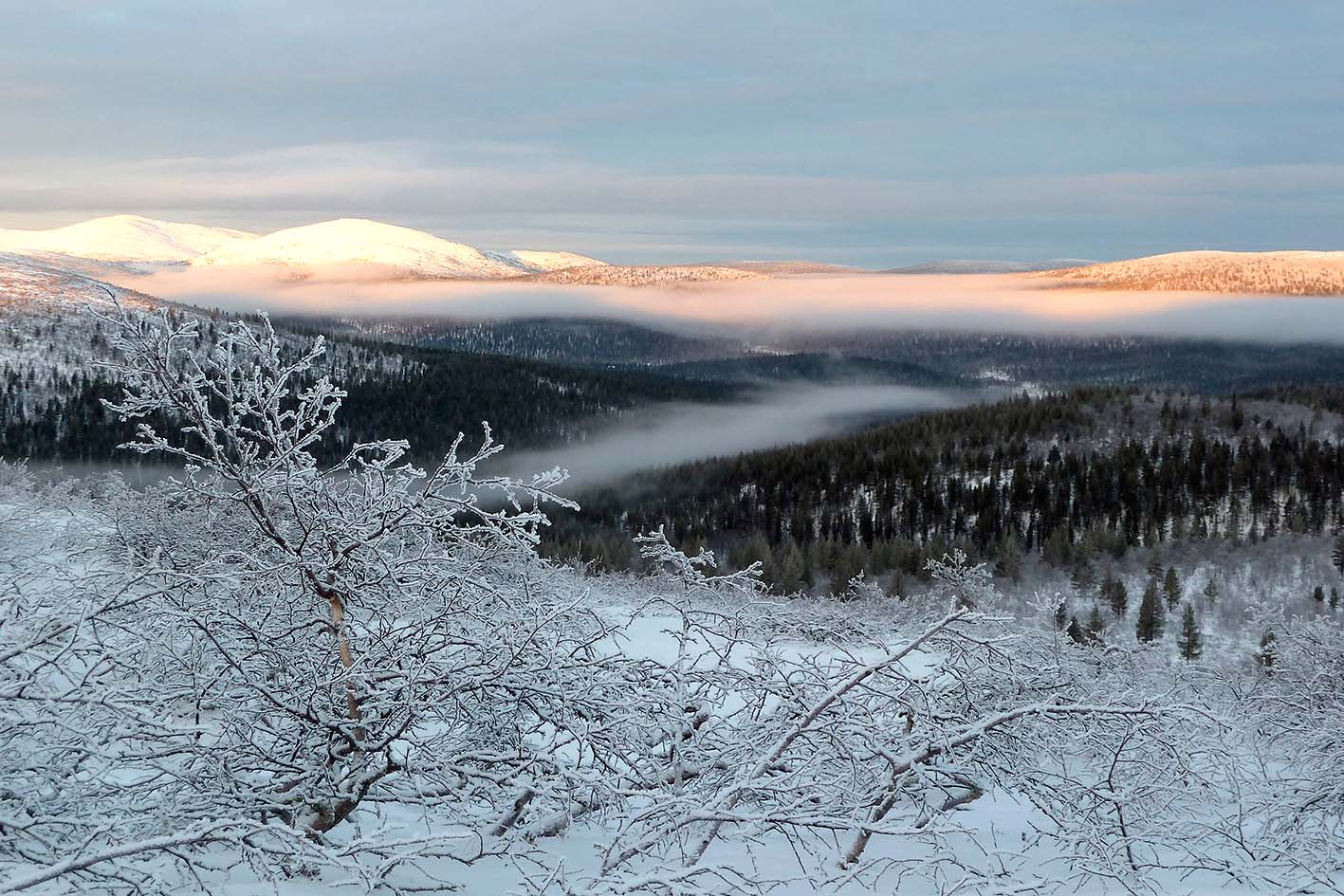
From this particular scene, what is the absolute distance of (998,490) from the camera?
121500 millimetres

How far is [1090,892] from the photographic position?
5230 mm

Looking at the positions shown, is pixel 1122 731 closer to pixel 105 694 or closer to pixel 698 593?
pixel 698 593

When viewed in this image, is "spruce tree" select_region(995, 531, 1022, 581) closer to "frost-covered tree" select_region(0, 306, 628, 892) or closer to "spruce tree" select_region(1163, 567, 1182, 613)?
"spruce tree" select_region(1163, 567, 1182, 613)

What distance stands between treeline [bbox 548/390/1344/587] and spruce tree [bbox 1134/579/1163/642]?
16.4 meters

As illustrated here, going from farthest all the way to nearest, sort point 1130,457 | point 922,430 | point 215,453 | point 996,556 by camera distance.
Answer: point 922,430 → point 1130,457 → point 996,556 → point 215,453

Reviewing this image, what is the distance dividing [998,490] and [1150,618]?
167ft

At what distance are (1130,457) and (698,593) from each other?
425 feet

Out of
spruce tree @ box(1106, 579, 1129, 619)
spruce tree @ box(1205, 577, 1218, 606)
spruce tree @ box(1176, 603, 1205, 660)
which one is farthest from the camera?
spruce tree @ box(1205, 577, 1218, 606)

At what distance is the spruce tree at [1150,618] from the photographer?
70.7 meters

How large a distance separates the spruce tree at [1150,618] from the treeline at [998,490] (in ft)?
53.8

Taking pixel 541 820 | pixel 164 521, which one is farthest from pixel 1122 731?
pixel 164 521

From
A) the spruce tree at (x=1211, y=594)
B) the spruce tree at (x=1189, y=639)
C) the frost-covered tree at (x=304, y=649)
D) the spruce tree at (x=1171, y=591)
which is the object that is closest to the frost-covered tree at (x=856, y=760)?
the frost-covered tree at (x=304, y=649)

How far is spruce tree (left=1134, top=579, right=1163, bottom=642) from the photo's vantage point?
232 ft

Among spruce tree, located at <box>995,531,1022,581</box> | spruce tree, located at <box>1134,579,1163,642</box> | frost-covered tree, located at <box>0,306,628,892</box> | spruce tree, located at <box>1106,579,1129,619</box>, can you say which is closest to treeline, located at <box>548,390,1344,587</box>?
spruce tree, located at <box>995,531,1022,581</box>
